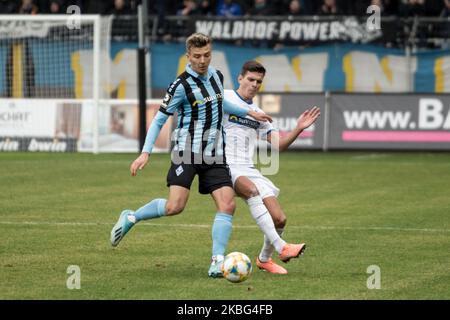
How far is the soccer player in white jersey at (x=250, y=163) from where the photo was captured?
10.2 m

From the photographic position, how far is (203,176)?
33.3 feet

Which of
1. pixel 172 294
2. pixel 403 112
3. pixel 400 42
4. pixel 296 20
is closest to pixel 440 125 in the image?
pixel 403 112

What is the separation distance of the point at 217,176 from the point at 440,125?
14.7 m

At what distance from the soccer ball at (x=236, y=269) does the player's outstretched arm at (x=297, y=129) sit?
4.86 ft

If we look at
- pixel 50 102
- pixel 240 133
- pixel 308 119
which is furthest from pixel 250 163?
pixel 50 102

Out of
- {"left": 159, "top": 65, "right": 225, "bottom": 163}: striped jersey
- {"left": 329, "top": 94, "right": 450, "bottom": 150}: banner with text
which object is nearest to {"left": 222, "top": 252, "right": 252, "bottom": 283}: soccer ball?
{"left": 159, "top": 65, "right": 225, "bottom": 163}: striped jersey

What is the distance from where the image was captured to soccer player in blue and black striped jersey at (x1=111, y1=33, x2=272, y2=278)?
10.0 m

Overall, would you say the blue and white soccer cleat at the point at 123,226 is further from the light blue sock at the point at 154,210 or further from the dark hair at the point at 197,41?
the dark hair at the point at 197,41

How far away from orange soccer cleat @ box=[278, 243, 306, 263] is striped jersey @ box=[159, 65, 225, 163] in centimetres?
99

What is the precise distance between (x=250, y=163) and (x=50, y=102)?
14883mm

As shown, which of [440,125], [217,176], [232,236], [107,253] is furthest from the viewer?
[440,125]

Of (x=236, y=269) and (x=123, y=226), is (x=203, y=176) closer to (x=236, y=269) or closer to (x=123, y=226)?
(x=123, y=226)

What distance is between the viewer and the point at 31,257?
10.7 m

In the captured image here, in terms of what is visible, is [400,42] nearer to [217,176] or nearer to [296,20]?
[296,20]
